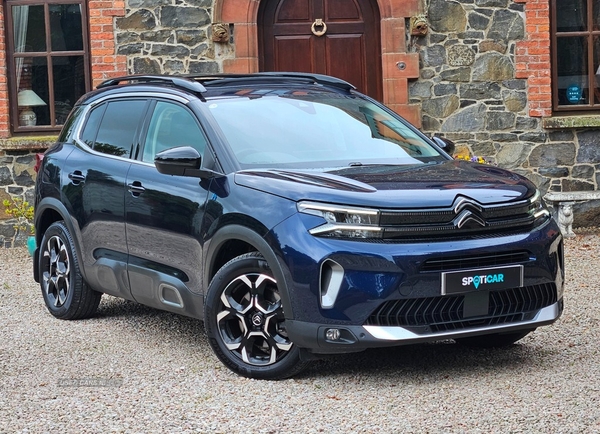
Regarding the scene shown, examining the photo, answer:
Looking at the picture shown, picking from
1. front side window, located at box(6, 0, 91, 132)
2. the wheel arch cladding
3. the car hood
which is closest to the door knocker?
front side window, located at box(6, 0, 91, 132)

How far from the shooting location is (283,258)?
18.4 feet

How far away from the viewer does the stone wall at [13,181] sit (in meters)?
13.5

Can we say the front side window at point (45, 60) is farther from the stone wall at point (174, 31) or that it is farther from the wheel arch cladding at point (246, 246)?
the wheel arch cladding at point (246, 246)

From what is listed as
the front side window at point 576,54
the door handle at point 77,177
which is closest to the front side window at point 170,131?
the door handle at point 77,177

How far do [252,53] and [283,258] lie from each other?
8059mm

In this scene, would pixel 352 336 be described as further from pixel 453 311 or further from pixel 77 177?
pixel 77 177

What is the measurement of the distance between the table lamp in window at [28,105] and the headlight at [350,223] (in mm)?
8993

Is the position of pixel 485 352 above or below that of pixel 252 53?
below

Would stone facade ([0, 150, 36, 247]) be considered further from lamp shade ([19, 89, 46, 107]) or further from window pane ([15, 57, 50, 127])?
lamp shade ([19, 89, 46, 107])

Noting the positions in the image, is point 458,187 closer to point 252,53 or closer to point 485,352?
point 485,352

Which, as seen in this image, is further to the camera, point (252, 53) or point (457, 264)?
point (252, 53)

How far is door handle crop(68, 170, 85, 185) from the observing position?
25.1ft

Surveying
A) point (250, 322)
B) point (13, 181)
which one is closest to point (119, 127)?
point (250, 322)

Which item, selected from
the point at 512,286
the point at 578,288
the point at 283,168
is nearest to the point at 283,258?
the point at 283,168
